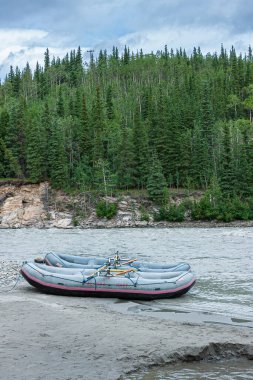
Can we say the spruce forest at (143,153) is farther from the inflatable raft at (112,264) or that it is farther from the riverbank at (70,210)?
the inflatable raft at (112,264)

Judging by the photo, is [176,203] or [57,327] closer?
[57,327]

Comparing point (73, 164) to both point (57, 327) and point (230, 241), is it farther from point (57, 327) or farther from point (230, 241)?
point (57, 327)

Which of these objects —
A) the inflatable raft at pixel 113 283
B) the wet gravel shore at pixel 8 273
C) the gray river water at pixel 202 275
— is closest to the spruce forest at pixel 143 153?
the gray river water at pixel 202 275

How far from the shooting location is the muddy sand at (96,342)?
1084 cm

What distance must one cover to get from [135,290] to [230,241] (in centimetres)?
3002

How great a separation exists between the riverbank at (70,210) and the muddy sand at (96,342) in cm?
6475

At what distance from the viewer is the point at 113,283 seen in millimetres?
20672

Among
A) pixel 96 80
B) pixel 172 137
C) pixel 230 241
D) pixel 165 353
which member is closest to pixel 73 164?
pixel 172 137

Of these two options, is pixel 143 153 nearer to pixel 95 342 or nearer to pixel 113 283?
pixel 113 283

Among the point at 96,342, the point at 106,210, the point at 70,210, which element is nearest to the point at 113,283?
the point at 96,342

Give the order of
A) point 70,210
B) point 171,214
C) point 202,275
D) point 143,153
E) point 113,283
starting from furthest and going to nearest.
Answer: point 143,153 < point 70,210 < point 171,214 < point 202,275 < point 113,283

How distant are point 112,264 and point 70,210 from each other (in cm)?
6764

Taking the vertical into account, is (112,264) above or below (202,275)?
above

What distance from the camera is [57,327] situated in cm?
1450
